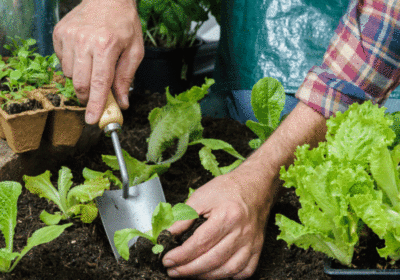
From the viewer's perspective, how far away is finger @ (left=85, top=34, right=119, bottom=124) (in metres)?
0.94

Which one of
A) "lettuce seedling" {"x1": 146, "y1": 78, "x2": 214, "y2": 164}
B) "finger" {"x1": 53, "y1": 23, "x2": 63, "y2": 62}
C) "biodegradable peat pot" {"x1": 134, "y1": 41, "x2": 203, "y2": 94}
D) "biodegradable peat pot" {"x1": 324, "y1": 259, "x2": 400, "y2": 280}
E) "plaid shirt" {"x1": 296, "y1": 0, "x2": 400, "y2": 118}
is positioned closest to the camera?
→ "biodegradable peat pot" {"x1": 324, "y1": 259, "x2": 400, "y2": 280}

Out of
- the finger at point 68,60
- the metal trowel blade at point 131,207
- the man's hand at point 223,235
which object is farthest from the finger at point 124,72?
the man's hand at point 223,235

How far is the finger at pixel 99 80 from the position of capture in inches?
37.1

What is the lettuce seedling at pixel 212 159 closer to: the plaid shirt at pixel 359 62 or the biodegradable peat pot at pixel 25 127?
the plaid shirt at pixel 359 62

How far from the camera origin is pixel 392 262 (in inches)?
29.9

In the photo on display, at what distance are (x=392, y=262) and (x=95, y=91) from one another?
2.22 feet

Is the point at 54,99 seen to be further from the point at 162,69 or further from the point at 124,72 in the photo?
the point at 162,69

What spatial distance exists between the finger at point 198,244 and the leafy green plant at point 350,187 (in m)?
0.13

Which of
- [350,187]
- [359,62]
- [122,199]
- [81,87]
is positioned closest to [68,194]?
[122,199]

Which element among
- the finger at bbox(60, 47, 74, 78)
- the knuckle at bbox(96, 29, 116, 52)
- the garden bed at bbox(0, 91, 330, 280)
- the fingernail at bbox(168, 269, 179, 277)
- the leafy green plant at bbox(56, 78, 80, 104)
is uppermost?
the knuckle at bbox(96, 29, 116, 52)

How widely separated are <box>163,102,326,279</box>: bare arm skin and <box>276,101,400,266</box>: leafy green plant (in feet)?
0.34

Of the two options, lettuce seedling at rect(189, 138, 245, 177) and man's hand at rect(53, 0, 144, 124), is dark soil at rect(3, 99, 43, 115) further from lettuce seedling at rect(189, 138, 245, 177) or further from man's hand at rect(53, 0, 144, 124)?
lettuce seedling at rect(189, 138, 245, 177)

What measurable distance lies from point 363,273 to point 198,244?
0.29 meters

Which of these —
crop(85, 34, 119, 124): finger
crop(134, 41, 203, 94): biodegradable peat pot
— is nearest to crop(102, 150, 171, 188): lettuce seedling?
crop(85, 34, 119, 124): finger
